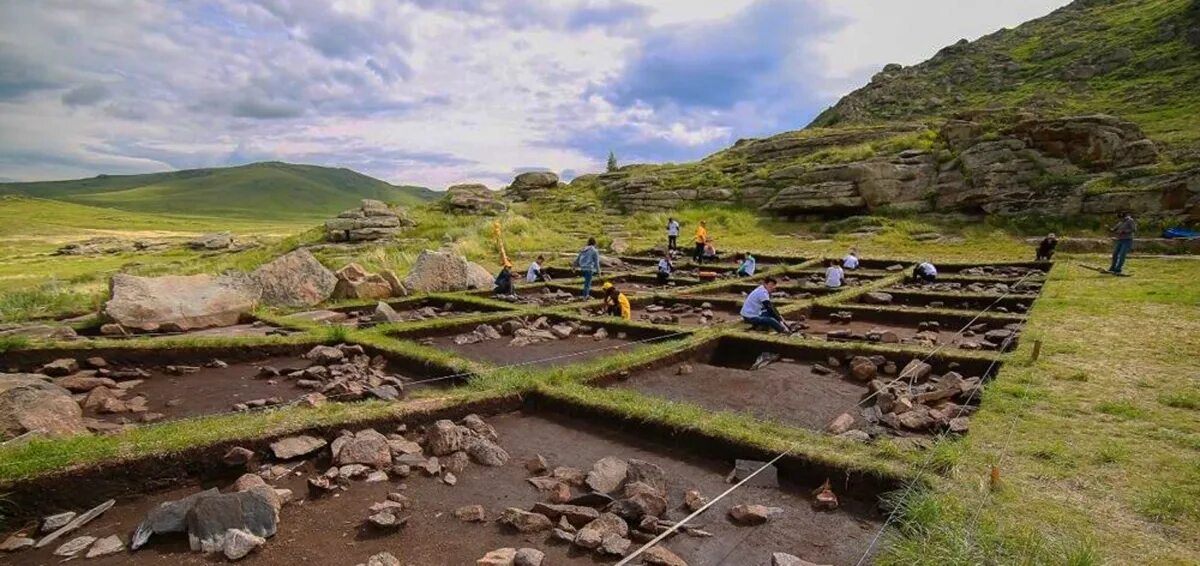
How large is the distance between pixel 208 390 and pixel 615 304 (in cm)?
829

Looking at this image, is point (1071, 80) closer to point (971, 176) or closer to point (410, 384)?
point (971, 176)

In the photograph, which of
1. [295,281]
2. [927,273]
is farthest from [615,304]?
[927,273]

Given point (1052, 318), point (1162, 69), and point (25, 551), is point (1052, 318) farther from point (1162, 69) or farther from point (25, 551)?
point (1162, 69)

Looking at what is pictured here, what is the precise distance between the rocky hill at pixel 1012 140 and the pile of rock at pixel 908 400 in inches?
1013

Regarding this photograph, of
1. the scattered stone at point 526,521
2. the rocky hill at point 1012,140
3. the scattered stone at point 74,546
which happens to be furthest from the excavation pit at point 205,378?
the rocky hill at point 1012,140

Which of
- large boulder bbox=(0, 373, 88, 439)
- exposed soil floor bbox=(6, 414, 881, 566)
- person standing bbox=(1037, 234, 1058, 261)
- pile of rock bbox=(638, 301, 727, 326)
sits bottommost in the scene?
pile of rock bbox=(638, 301, 727, 326)

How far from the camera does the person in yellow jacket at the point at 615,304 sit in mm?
14211

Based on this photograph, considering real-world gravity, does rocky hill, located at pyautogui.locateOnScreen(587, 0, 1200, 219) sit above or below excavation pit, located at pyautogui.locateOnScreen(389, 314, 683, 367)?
above

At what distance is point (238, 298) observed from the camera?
1452 cm

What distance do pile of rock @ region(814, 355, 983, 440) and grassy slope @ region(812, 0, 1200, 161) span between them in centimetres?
3012

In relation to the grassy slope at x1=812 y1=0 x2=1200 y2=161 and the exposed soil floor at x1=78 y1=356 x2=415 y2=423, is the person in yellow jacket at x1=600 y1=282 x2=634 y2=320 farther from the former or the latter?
the grassy slope at x1=812 y1=0 x2=1200 y2=161

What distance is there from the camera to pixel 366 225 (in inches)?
1604

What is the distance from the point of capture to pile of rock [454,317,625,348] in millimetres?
12703

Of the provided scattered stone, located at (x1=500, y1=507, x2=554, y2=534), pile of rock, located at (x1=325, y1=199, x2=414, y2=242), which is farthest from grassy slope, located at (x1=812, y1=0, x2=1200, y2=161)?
pile of rock, located at (x1=325, y1=199, x2=414, y2=242)
